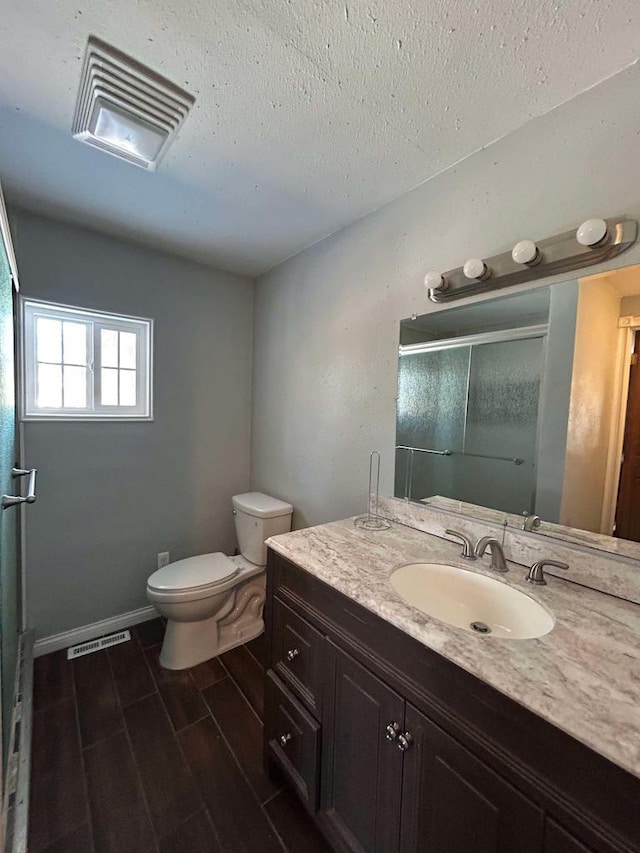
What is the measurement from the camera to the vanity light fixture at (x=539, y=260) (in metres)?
0.93

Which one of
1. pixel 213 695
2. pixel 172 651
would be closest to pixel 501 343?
A: pixel 213 695

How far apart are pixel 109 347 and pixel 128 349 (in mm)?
101

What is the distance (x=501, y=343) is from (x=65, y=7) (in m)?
1.52

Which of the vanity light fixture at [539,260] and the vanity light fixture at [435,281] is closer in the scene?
the vanity light fixture at [539,260]

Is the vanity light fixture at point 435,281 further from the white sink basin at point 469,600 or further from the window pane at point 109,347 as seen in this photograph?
the window pane at point 109,347

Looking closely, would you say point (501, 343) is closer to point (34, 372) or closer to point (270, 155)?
point (270, 155)

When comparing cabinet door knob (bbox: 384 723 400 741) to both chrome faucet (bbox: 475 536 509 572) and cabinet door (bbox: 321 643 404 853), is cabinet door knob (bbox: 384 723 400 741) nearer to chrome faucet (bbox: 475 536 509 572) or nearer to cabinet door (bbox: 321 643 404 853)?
cabinet door (bbox: 321 643 404 853)

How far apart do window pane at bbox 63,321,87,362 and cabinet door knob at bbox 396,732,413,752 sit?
88.9 inches

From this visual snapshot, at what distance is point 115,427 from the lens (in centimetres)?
199

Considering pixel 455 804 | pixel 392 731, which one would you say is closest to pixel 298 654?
pixel 392 731

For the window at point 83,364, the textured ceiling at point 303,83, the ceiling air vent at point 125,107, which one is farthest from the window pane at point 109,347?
the ceiling air vent at point 125,107

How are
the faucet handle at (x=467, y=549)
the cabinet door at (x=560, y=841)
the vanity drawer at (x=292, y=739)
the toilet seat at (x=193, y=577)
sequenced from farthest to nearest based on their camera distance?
the toilet seat at (x=193, y=577), the faucet handle at (x=467, y=549), the vanity drawer at (x=292, y=739), the cabinet door at (x=560, y=841)

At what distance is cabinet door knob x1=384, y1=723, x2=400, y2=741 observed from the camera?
2.62 ft

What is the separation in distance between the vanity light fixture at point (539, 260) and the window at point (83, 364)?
1.75 m
